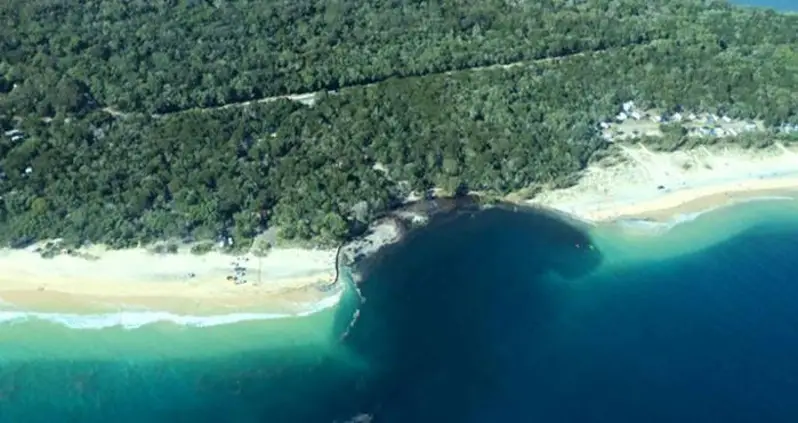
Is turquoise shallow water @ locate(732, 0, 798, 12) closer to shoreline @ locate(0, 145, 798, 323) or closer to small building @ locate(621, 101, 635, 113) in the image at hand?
small building @ locate(621, 101, 635, 113)

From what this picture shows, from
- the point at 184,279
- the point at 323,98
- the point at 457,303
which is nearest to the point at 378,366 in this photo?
the point at 457,303

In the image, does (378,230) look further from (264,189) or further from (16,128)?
(16,128)

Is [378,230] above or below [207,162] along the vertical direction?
below

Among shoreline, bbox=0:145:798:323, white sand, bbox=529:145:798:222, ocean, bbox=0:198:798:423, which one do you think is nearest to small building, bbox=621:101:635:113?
white sand, bbox=529:145:798:222

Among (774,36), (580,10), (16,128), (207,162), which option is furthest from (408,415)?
(774,36)

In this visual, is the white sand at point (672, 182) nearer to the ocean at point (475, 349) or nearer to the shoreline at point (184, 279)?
the shoreline at point (184, 279)

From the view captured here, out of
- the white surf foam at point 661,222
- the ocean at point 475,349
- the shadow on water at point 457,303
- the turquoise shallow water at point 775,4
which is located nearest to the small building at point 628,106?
the white surf foam at point 661,222
